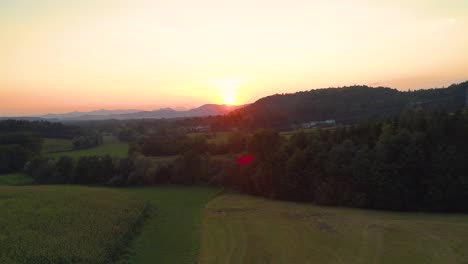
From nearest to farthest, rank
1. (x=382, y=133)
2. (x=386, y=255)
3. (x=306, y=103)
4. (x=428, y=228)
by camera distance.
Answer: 1. (x=386, y=255)
2. (x=428, y=228)
3. (x=382, y=133)
4. (x=306, y=103)

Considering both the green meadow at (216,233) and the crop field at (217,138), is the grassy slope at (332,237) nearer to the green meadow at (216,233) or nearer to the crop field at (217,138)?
the green meadow at (216,233)

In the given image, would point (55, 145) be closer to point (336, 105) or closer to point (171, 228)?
point (171, 228)

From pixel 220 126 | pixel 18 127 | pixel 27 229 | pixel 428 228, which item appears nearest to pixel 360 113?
pixel 220 126

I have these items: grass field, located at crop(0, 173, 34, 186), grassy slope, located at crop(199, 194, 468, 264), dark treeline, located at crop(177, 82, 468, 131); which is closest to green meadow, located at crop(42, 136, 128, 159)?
grass field, located at crop(0, 173, 34, 186)

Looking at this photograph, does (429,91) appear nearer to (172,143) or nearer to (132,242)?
(172,143)

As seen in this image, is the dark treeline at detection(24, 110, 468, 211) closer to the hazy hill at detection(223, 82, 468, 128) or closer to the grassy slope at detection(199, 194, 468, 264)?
the grassy slope at detection(199, 194, 468, 264)
